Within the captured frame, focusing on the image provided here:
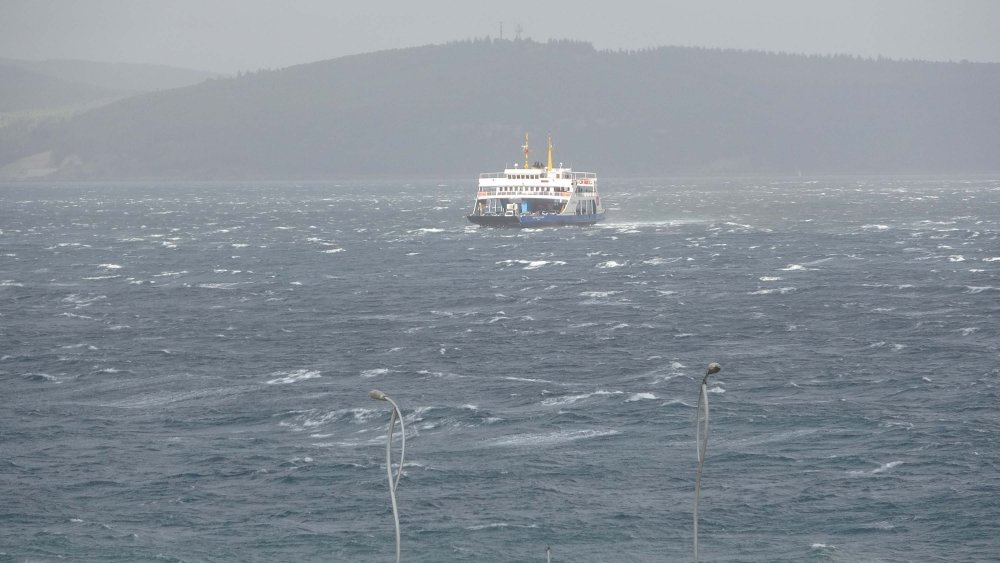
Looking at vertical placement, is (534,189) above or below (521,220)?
above

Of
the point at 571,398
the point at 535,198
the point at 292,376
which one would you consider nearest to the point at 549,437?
the point at 571,398

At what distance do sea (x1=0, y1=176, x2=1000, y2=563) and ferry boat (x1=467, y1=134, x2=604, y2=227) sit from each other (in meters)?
65.4

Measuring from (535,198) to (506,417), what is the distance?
420 feet

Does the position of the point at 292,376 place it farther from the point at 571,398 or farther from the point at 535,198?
the point at 535,198

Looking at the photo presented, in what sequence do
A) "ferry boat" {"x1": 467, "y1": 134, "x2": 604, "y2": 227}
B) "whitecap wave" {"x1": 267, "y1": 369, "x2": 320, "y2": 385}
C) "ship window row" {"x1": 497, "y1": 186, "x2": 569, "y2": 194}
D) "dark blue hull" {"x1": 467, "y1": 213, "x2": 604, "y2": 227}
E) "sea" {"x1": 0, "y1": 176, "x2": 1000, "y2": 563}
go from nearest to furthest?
"sea" {"x1": 0, "y1": 176, "x2": 1000, "y2": 563} → "whitecap wave" {"x1": 267, "y1": 369, "x2": 320, "y2": 385} → "dark blue hull" {"x1": 467, "y1": 213, "x2": 604, "y2": 227} → "ferry boat" {"x1": 467, "y1": 134, "x2": 604, "y2": 227} → "ship window row" {"x1": 497, "y1": 186, "x2": 569, "y2": 194}

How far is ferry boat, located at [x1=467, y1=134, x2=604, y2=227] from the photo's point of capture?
18412 cm

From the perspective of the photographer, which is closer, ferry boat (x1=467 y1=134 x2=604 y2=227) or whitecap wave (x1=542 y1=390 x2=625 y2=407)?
whitecap wave (x1=542 y1=390 x2=625 y2=407)

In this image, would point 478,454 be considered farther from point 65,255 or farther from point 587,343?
point 65,255

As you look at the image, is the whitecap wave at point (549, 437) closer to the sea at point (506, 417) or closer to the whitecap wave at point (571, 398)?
the sea at point (506, 417)

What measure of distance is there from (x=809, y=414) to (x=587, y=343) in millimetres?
21652

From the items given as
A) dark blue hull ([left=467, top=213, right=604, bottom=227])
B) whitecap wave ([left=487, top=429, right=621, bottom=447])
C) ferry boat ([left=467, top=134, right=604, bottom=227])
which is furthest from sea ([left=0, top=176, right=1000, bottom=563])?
ferry boat ([left=467, top=134, right=604, bottom=227])

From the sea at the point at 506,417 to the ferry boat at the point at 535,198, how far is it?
215 feet

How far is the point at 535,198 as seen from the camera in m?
188

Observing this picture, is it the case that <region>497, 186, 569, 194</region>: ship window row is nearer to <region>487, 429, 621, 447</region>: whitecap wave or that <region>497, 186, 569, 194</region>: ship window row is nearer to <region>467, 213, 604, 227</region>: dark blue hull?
<region>467, 213, 604, 227</region>: dark blue hull
